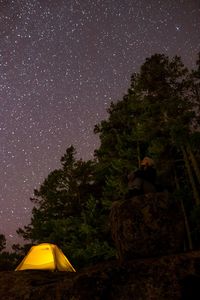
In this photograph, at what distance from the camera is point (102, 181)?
3081cm

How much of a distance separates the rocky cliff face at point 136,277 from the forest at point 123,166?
34.5 ft

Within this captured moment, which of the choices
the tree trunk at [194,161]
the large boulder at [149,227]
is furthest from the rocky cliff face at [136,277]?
the tree trunk at [194,161]

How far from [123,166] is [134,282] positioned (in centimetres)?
1871

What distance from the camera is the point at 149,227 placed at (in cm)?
892

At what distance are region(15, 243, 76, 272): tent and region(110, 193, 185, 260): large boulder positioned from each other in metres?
6.22

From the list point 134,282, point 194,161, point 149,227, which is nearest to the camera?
point 134,282

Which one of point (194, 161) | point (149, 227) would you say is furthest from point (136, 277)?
point (194, 161)

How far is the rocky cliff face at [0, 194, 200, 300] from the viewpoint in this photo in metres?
6.64

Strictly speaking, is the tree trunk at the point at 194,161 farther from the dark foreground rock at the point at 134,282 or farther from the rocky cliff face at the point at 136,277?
the dark foreground rock at the point at 134,282

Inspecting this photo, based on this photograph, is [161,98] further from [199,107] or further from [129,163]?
[129,163]

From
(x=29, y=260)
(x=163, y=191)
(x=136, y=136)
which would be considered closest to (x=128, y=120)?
(x=136, y=136)

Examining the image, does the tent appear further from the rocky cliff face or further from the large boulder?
the large boulder

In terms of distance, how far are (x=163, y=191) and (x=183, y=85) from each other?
→ 51.7 ft

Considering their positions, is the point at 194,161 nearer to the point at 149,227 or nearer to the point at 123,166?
the point at 123,166
